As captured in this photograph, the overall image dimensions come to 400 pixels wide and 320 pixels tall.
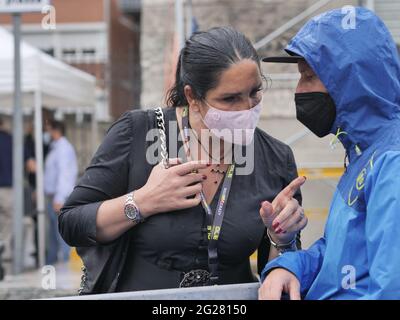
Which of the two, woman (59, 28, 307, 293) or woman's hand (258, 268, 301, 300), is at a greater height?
woman (59, 28, 307, 293)

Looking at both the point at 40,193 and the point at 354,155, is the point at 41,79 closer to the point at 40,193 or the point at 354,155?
the point at 40,193

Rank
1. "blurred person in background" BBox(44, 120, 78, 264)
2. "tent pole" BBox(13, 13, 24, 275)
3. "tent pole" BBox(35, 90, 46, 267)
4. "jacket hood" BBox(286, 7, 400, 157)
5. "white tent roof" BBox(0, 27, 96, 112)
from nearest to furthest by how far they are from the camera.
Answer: "jacket hood" BBox(286, 7, 400, 157)
"tent pole" BBox(13, 13, 24, 275)
"white tent roof" BBox(0, 27, 96, 112)
"tent pole" BBox(35, 90, 46, 267)
"blurred person in background" BBox(44, 120, 78, 264)

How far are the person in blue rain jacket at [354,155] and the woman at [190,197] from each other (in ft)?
0.72

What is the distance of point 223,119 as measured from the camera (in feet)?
7.52

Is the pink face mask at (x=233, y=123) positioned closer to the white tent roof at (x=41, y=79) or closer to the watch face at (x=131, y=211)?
the watch face at (x=131, y=211)

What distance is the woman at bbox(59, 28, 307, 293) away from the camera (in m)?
2.23

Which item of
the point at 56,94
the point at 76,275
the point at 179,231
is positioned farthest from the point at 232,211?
the point at 56,94

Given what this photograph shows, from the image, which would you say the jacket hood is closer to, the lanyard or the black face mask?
the black face mask

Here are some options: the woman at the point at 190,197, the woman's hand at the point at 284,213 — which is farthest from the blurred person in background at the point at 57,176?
the woman's hand at the point at 284,213

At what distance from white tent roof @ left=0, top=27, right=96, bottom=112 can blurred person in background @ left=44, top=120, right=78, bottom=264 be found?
49cm

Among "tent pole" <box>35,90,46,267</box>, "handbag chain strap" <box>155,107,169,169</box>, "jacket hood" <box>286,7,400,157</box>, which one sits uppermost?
"jacket hood" <box>286,7,400,157</box>

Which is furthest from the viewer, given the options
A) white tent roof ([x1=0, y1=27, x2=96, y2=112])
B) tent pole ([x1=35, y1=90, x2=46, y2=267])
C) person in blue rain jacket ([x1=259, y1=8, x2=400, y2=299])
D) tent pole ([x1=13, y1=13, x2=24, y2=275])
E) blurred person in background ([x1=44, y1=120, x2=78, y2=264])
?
blurred person in background ([x1=44, y1=120, x2=78, y2=264])

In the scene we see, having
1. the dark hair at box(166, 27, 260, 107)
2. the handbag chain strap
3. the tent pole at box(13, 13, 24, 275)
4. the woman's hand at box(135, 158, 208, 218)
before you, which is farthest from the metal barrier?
the tent pole at box(13, 13, 24, 275)

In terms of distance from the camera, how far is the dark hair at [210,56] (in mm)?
2291
